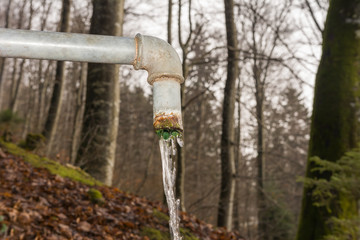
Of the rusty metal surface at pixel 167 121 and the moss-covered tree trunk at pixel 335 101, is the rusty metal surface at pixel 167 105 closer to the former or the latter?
the rusty metal surface at pixel 167 121

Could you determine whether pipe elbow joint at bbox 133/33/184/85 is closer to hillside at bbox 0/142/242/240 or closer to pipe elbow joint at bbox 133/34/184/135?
pipe elbow joint at bbox 133/34/184/135

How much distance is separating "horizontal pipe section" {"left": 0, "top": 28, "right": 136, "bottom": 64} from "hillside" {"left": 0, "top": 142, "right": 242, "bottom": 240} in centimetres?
237

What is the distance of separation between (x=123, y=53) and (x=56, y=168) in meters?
5.05

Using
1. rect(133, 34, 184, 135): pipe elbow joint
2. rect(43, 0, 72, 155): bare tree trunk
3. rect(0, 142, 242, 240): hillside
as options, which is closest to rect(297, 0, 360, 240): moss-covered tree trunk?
rect(0, 142, 242, 240): hillside

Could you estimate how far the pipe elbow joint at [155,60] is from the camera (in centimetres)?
136

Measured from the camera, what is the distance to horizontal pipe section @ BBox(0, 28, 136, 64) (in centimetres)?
121

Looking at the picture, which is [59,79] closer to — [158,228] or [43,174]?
[43,174]

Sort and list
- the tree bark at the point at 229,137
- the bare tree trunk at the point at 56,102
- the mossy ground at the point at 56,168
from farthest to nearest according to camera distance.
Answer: the bare tree trunk at the point at 56,102
the tree bark at the point at 229,137
the mossy ground at the point at 56,168

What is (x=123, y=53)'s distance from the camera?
1312 millimetres

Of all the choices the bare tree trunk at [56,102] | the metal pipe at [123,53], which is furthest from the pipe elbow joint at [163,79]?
the bare tree trunk at [56,102]

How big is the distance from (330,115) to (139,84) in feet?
51.6

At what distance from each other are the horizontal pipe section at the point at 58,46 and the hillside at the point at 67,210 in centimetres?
237

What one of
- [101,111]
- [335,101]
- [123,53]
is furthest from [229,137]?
[123,53]

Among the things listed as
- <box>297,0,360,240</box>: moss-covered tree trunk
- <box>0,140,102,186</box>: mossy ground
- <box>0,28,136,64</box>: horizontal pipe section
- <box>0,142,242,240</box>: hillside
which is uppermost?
<box>297,0,360,240</box>: moss-covered tree trunk
